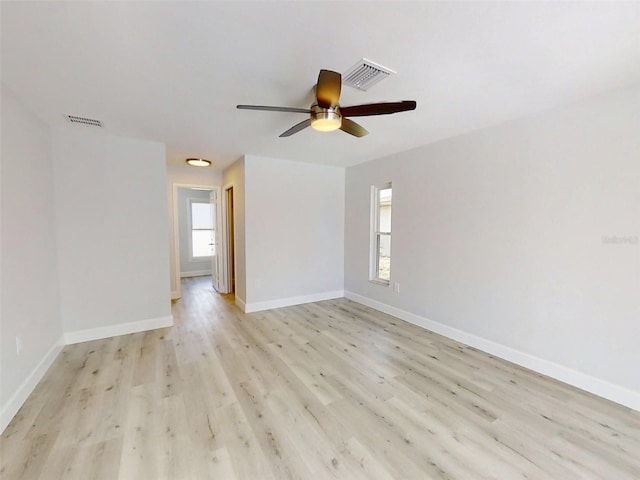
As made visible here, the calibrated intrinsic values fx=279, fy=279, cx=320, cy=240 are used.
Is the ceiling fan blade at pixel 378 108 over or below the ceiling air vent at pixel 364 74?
below

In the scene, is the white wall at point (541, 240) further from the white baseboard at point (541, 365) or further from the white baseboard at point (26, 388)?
the white baseboard at point (26, 388)

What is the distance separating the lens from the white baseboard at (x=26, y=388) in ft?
6.11

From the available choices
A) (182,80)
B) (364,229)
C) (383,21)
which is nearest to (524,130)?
(383,21)

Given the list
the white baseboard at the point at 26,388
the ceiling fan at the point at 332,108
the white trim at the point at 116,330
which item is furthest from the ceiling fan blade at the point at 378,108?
the white trim at the point at 116,330

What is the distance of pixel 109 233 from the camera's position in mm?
3307

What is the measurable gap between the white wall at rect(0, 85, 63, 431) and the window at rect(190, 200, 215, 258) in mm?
4569

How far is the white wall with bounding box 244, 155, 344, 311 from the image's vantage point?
4.28 metres

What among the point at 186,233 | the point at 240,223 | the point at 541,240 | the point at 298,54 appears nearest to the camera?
the point at 298,54

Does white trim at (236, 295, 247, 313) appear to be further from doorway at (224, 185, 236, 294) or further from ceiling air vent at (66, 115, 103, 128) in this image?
ceiling air vent at (66, 115, 103, 128)

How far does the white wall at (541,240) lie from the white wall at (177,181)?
11.8 feet

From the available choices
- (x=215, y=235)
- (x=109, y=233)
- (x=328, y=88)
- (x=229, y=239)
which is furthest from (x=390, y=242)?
(x=109, y=233)

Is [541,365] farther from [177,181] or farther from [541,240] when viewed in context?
[177,181]

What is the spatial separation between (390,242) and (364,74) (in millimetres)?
2677

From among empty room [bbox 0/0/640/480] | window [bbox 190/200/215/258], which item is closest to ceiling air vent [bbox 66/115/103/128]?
empty room [bbox 0/0/640/480]
